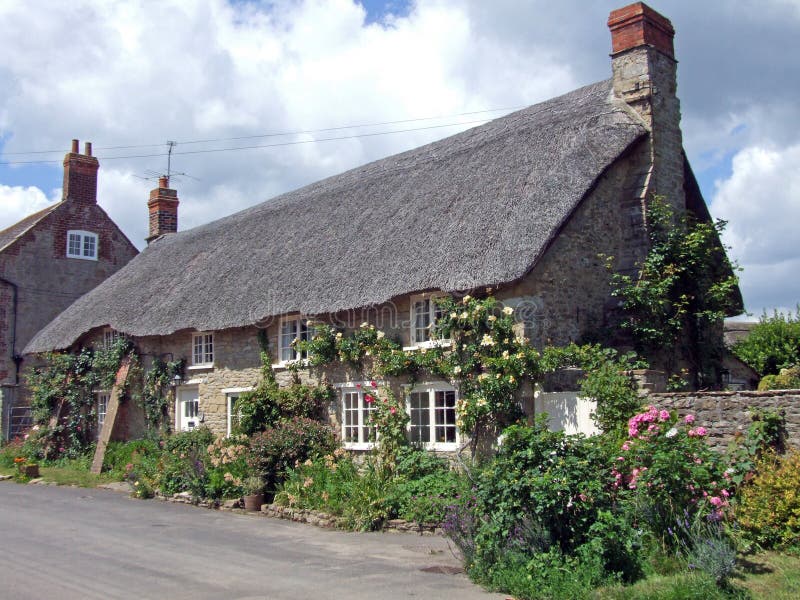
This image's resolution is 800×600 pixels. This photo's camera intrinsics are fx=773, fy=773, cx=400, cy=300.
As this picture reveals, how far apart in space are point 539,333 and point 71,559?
7.17m

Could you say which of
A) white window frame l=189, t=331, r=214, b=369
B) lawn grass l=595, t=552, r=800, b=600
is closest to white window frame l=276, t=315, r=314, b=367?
white window frame l=189, t=331, r=214, b=369

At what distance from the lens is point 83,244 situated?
2752cm

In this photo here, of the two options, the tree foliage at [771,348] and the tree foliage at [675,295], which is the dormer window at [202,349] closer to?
the tree foliage at [675,295]

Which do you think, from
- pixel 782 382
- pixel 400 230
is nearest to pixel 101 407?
pixel 400 230

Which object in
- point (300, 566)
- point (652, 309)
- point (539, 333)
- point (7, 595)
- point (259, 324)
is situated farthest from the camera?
point (259, 324)

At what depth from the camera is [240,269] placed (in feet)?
59.8

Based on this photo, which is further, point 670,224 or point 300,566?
point 670,224

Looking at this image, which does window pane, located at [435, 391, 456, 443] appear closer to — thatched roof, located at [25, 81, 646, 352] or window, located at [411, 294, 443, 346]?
window, located at [411, 294, 443, 346]

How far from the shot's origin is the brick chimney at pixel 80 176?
27.3m

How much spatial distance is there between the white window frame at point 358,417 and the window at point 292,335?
4.55ft

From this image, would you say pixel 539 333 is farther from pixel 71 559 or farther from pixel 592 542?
pixel 71 559

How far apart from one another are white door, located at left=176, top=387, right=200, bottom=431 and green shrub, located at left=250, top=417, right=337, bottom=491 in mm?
4597

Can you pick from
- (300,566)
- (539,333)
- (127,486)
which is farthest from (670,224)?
(127,486)

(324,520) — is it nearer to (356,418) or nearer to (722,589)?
(356,418)
